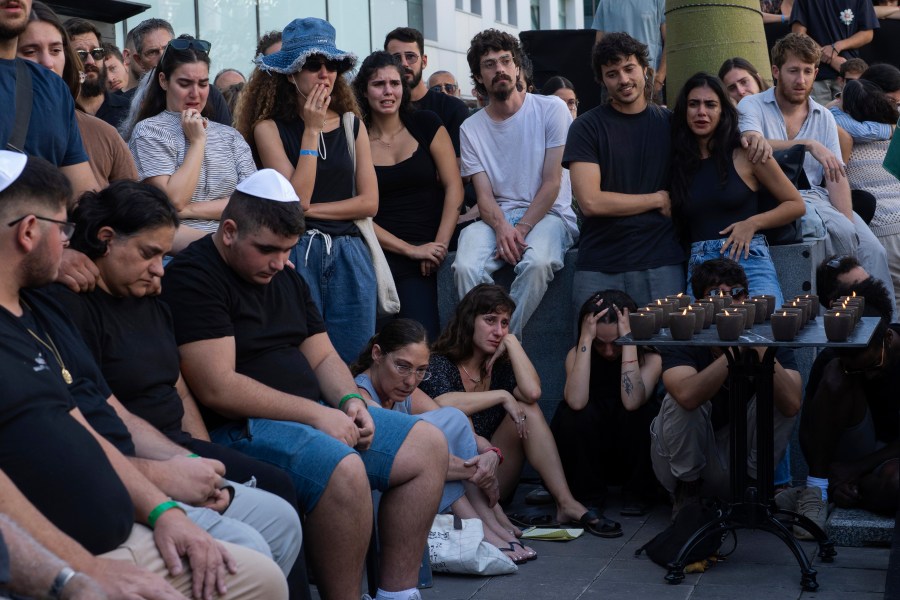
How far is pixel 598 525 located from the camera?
18.6 feet

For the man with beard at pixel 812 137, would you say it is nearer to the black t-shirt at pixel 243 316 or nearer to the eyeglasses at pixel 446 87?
the black t-shirt at pixel 243 316

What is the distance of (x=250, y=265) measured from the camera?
428 centimetres

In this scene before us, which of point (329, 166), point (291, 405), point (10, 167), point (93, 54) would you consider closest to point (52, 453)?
point (10, 167)

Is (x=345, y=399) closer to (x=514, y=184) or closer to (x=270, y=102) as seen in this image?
(x=270, y=102)

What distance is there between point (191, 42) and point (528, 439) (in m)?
2.43

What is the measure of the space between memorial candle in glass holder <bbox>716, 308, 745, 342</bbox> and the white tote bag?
4.32ft

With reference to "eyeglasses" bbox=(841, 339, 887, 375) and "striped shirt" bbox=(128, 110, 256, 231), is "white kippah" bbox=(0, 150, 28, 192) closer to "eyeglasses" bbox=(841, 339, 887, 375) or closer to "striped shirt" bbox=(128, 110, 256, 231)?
"striped shirt" bbox=(128, 110, 256, 231)

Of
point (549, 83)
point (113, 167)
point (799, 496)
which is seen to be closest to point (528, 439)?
point (799, 496)

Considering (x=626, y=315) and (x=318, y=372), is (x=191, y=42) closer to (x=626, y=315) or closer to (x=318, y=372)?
(x=318, y=372)

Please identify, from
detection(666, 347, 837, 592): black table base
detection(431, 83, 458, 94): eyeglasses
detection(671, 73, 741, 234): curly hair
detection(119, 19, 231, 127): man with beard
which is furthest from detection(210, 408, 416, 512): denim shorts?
detection(431, 83, 458, 94): eyeglasses

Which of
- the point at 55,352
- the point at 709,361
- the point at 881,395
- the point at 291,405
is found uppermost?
the point at 55,352

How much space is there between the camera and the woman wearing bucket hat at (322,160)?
5836mm

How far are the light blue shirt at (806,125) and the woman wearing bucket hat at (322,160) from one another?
249cm

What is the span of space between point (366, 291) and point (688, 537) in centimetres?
192
